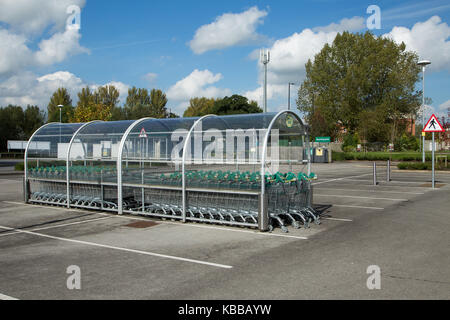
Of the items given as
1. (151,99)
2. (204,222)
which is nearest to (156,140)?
(204,222)

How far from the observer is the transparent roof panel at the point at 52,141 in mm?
12820

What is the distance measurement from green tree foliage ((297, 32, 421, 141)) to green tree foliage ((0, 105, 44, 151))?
43.6 metres

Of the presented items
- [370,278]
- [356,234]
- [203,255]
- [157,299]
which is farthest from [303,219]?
[157,299]

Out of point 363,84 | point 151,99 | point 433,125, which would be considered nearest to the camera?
point 433,125

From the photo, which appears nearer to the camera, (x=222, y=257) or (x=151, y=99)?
(x=222, y=257)

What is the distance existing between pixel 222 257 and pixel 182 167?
3.52 meters

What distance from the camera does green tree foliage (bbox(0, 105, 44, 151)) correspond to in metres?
62.1

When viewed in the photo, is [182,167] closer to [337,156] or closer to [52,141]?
[52,141]

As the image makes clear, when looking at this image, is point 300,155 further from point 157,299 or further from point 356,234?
point 157,299

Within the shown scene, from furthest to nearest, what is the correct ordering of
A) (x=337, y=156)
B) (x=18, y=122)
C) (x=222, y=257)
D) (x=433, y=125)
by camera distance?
(x=18, y=122)
(x=337, y=156)
(x=433, y=125)
(x=222, y=257)

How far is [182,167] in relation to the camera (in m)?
9.62

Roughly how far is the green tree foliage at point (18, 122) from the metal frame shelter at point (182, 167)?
56.5m

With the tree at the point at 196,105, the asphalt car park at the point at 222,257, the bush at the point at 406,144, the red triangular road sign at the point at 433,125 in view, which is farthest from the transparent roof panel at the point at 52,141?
the tree at the point at 196,105

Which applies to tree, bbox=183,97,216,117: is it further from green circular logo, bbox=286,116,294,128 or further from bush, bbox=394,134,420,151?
green circular logo, bbox=286,116,294,128
